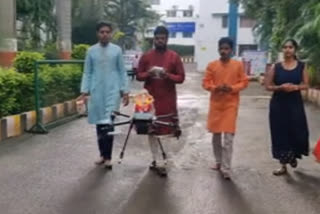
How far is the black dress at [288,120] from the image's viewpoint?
634cm

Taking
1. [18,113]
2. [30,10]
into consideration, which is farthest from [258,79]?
[18,113]

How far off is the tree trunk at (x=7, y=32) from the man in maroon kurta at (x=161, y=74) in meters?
7.26

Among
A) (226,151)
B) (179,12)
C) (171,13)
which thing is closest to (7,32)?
(226,151)

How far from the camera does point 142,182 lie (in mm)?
6074

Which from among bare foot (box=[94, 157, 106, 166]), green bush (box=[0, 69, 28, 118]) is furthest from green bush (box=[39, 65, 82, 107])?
bare foot (box=[94, 157, 106, 166])

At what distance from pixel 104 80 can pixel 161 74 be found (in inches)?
28.8

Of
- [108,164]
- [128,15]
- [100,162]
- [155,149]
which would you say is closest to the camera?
[155,149]

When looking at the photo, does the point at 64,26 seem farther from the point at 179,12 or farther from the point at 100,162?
the point at 179,12

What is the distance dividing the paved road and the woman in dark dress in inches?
11.3

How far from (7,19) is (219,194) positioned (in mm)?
8812

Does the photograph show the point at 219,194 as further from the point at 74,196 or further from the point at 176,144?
the point at 176,144

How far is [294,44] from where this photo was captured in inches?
248

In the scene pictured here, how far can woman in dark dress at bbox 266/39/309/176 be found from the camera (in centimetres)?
630

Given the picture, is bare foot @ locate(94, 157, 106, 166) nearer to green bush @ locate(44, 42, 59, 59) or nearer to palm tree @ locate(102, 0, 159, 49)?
green bush @ locate(44, 42, 59, 59)
